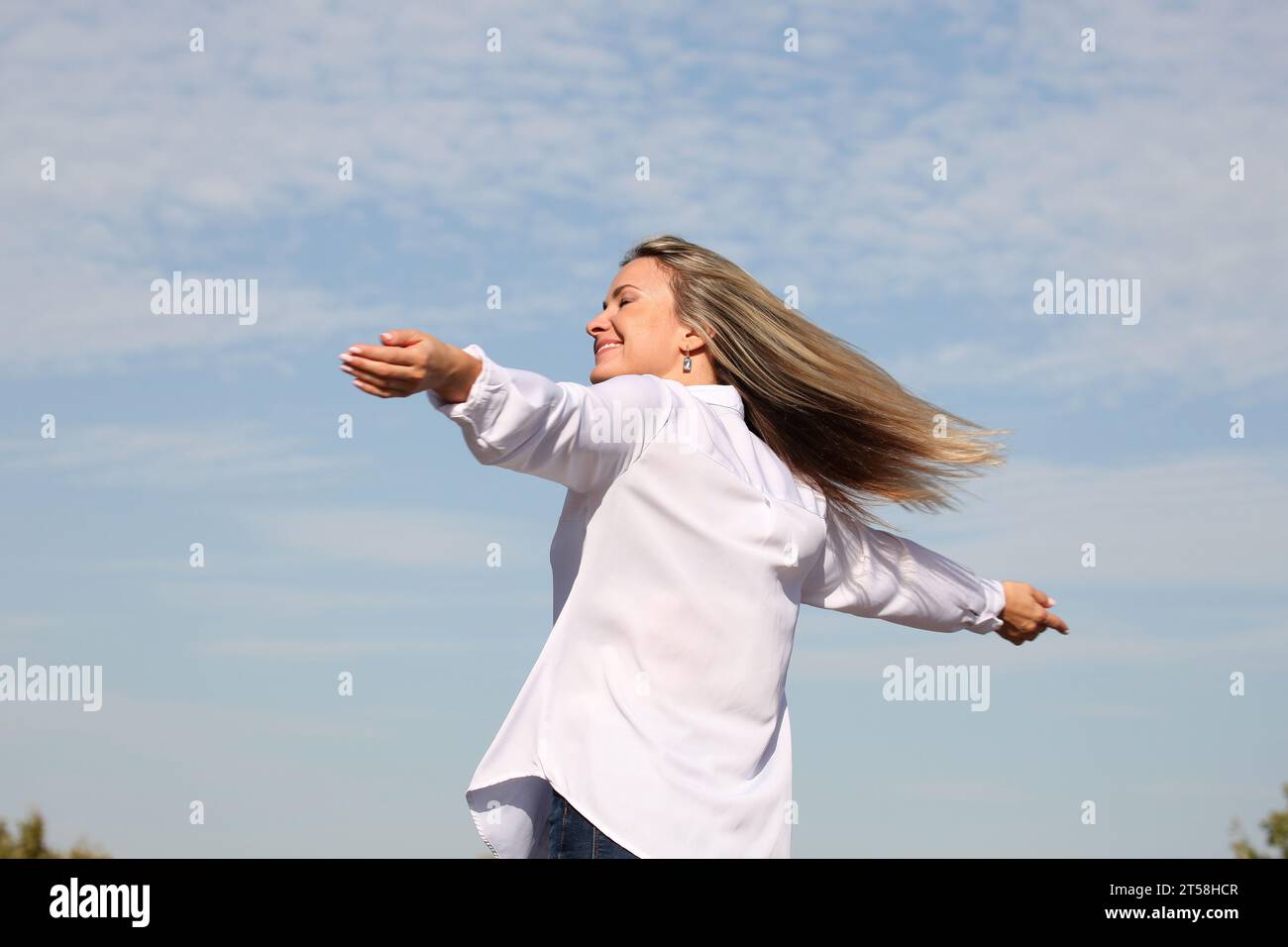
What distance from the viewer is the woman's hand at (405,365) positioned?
318 cm

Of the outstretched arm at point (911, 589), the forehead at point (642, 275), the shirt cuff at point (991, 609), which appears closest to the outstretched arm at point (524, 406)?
the forehead at point (642, 275)

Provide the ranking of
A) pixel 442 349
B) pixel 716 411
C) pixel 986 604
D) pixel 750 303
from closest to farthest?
pixel 442 349, pixel 716 411, pixel 750 303, pixel 986 604

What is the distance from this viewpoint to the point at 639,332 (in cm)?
451

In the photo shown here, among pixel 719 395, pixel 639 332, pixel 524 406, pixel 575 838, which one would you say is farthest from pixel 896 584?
pixel 524 406

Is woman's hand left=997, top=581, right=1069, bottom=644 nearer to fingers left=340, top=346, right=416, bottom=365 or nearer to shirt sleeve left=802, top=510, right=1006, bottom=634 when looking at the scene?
shirt sleeve left=802, top=510, right=1006, bottom=634

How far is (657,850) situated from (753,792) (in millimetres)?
405

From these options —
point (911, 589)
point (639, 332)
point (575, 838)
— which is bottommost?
point (575, 838)

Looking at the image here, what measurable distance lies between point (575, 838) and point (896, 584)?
1.71 meters

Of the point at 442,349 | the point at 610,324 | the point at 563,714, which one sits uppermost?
the point at 610,324

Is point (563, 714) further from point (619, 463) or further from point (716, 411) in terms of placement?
point (716, 411)

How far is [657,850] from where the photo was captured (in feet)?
12.1

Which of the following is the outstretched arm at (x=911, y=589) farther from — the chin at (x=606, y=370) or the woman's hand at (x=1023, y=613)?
the chin at (x=606, y=370)

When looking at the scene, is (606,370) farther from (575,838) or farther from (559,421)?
(575,838)
